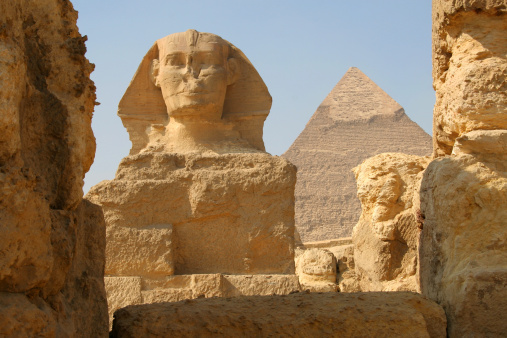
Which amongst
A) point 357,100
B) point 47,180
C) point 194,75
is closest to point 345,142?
point 357,100

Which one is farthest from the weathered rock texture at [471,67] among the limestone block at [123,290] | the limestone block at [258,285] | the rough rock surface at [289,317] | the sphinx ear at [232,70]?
the sphinx ear at [232,70]

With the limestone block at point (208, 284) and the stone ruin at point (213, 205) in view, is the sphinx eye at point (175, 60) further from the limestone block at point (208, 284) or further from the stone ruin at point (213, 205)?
the limestone block at point (208, 284)

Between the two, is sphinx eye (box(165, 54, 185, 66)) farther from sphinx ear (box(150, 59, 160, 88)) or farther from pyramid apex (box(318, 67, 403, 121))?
pyramid apex (box(318, 67, 403, 121))

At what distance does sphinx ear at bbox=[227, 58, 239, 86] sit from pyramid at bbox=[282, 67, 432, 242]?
85.9 m

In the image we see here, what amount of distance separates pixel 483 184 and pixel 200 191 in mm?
2511

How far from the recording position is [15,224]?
2395 millimetres

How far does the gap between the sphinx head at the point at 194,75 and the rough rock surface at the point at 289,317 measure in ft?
13.3

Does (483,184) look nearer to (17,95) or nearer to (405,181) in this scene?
(17,95)

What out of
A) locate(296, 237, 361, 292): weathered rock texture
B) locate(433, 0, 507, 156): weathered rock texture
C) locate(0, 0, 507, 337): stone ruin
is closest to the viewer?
locate(0, 0, 507, 337): stone ruin

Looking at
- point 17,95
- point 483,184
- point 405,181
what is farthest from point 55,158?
point 405,181

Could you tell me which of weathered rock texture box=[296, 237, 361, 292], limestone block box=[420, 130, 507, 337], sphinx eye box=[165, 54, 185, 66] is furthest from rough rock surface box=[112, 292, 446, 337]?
weathered rock texture box=[296, 237, 361, 292]

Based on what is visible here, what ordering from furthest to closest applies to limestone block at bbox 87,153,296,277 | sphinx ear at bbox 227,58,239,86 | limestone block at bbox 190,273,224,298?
sphinx ear at bbox 227,58,239,86, limestone block at bbox 87,153,296,277, limestone block at bbox 190,273,224,298

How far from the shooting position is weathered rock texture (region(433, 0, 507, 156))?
13.5 feet

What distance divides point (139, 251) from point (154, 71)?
2.79m
